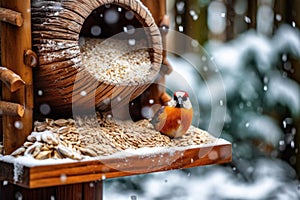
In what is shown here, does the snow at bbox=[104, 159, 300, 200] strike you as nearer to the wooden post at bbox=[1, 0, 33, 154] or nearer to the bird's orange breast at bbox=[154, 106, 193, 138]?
the bird's orange breast at bbox=[154, 106, 193, 138]

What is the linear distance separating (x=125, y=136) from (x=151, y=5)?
47 centimetres

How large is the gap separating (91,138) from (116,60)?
0.88 feet

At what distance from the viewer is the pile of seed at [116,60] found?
1634 mm

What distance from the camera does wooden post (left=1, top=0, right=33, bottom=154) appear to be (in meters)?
1.50

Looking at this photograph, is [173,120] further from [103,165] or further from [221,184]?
[221,184]

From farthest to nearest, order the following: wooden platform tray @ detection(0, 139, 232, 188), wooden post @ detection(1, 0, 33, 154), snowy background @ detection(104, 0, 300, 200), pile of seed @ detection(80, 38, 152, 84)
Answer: snowy background @ detection(104, 0, 300, 200)
pile of seed @ detection(80, 38, 152, 84)
wooden post @ detection(1, 0, 33, 154)
wooden platform tray @ detection(0, 139, 232, 188)

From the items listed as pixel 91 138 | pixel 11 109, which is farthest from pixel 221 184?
pixel 11 109

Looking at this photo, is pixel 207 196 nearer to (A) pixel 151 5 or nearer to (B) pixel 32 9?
(A) pixel 151 5

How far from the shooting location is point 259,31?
2.87m

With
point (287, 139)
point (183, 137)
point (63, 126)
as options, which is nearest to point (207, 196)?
point (287, 139)

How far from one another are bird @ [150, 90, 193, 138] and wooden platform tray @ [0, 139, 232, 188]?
0.06 meters

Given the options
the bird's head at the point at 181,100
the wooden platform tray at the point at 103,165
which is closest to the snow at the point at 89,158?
the wooden platform tray at the point at 103,165

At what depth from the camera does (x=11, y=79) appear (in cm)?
145

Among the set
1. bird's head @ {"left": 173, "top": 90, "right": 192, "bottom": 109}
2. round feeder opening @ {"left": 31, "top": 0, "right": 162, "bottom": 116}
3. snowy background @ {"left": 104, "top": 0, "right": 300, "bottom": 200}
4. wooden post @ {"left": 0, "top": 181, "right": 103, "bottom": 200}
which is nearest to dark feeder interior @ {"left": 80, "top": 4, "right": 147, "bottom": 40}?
round feeder opening @ {"left": 31, "top": 0, "right": 162, "bottom": 116}
